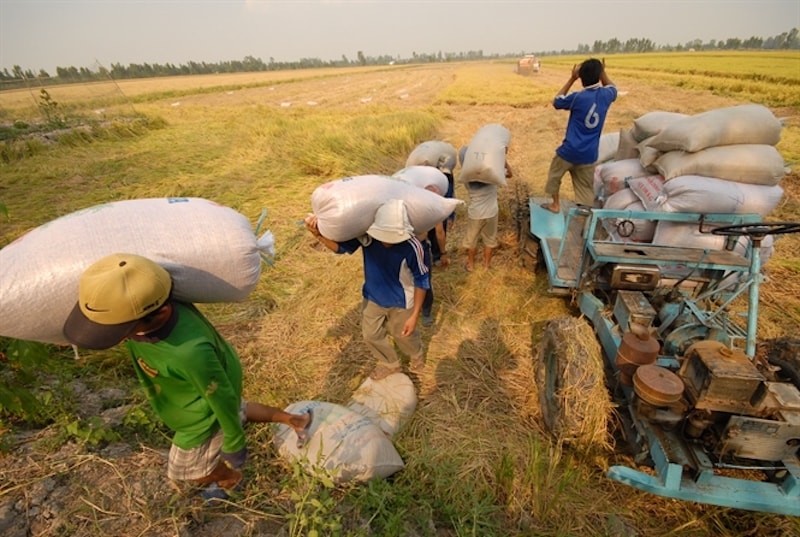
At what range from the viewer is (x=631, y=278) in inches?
97.0

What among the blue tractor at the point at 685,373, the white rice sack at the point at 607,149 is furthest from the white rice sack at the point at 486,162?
the white rice sack at the point at 607,149

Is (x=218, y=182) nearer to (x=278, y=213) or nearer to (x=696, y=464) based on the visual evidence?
(x=278, y=213)

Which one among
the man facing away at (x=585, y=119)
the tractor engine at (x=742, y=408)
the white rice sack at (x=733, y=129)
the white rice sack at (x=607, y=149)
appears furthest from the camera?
the white rice sack at (x=607, y=149)

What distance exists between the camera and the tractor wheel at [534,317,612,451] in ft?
6.50

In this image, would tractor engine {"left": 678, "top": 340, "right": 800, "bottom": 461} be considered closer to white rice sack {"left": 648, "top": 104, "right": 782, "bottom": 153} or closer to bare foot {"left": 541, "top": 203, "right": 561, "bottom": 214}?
white rice sack {"left": 648, "top": 104, "right": 782, "bottom": 153}

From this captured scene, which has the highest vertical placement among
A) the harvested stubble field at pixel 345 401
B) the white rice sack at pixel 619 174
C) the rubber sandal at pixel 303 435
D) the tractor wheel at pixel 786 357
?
the white rice sack at pixel 619 174

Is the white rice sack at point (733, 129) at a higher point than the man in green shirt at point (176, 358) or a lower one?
higher

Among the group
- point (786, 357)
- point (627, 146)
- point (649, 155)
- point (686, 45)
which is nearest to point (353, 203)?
point (786, 357)

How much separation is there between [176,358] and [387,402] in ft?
4.97

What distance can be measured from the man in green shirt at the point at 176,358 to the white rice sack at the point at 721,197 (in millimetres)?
3170

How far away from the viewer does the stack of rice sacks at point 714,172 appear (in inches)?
112

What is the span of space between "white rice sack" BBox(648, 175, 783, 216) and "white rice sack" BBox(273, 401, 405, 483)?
283 cm

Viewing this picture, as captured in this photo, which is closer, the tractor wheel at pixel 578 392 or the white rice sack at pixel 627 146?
the tractor wheel at pixel 578 392

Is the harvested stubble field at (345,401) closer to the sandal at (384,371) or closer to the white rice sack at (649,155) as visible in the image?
the sandal at (384,371)
